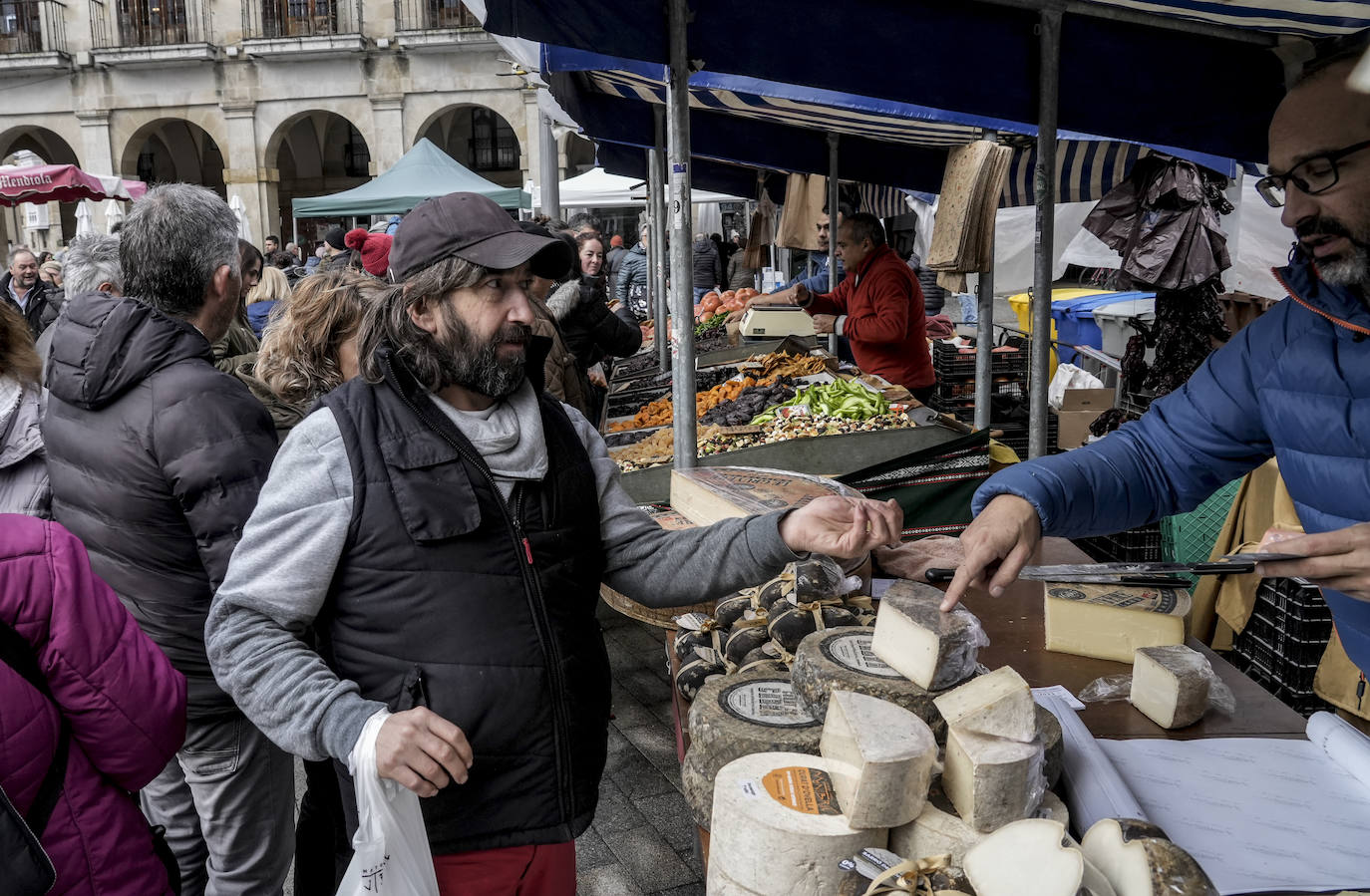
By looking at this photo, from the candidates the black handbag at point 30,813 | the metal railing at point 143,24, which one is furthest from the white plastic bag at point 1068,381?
the metal railing at point 143,24

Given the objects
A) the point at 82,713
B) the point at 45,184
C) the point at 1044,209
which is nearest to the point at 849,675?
the point at 82,713

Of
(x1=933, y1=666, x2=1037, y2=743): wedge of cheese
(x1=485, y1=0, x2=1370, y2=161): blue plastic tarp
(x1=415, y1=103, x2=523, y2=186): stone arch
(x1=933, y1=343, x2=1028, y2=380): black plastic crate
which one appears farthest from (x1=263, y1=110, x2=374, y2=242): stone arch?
(x1=933, y1=666, x2=1037, y2=743): wedge of cheese

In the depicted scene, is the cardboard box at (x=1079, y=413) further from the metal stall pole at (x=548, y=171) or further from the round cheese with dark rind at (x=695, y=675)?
the metal stall pole at (x=548, y=171)

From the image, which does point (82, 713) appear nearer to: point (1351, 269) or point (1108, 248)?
point (1351, 269)

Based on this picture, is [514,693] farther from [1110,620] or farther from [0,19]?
[0,19]

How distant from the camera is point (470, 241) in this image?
192 centimetres

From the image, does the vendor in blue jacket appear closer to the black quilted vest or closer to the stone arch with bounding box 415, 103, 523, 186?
the black quilted vest

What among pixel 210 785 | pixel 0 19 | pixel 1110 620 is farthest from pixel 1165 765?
pixel 0 19

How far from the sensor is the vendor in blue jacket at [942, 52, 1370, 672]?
71.0 inches

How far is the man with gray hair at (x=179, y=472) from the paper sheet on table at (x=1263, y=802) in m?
1.93

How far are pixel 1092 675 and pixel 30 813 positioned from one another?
2048 mm

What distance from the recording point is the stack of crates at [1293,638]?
128 inches

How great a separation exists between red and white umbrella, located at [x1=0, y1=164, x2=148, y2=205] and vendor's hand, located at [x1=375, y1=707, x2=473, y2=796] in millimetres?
14702

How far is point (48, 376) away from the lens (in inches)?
99.6
